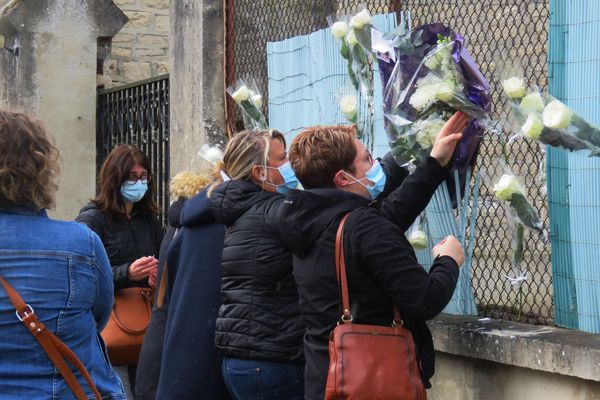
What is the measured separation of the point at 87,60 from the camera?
10172 millimetres

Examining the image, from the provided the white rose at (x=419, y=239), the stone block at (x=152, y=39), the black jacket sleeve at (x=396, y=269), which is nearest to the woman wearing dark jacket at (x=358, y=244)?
the black jacket sleeve at (x=396, y=269)

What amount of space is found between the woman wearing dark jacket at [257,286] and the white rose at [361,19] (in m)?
0.71

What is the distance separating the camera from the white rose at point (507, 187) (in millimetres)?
3900

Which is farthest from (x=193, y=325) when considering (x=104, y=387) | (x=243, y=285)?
(x=104, y=387)

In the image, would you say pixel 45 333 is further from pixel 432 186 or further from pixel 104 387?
pixel 432 186

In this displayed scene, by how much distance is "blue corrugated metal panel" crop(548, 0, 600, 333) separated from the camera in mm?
3996

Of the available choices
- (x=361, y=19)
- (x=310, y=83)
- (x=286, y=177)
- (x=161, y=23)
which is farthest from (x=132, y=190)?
(x=161, y=23)

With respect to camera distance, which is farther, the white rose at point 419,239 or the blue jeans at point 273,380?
the white rose at point 419,239

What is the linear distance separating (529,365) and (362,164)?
1.04 meters

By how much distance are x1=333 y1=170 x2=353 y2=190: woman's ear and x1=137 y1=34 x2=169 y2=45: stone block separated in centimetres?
768

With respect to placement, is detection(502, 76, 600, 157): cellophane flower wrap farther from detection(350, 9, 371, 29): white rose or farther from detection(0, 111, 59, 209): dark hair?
detection(0, 111, 59, 209): dark hair

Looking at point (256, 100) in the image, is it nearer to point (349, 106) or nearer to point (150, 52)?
point (349, 106)

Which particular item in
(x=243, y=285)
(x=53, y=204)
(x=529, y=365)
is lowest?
(x=529, y=365)

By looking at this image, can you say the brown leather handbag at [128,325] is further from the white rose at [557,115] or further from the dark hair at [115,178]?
the white rose at [557,115]
